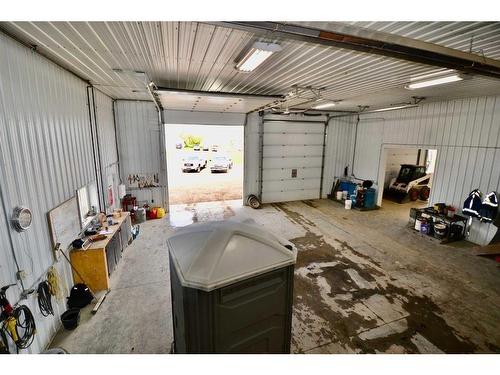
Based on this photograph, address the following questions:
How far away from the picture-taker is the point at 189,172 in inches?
750

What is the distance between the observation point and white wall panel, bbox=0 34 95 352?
2.92 metres

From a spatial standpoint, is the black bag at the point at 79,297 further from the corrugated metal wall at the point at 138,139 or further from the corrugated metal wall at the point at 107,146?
the corrugated metal wall at the point at 138,139

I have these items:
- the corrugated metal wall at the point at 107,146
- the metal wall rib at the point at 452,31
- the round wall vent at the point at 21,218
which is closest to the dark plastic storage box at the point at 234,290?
the round wall vent at the point at 21,218

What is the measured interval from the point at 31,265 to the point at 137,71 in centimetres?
408

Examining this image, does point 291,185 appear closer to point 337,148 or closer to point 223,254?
point 337,148

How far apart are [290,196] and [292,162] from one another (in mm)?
1749

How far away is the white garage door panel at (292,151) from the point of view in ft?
37.2

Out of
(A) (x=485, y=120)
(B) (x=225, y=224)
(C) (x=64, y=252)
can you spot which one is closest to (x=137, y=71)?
(C) (x=64, y=252)

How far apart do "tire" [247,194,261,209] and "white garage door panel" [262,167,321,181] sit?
1092 millimetres

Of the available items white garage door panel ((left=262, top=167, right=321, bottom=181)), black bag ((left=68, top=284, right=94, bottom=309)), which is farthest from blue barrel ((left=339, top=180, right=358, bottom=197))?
black bag ((left=68, top=284, right=94, bottom=309))

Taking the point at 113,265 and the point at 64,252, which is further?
the point at 113,265

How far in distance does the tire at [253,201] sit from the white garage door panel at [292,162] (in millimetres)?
1592

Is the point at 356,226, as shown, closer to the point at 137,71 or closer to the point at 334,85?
the point at 334,85

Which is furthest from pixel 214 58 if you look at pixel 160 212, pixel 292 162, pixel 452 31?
pixel 292 162
